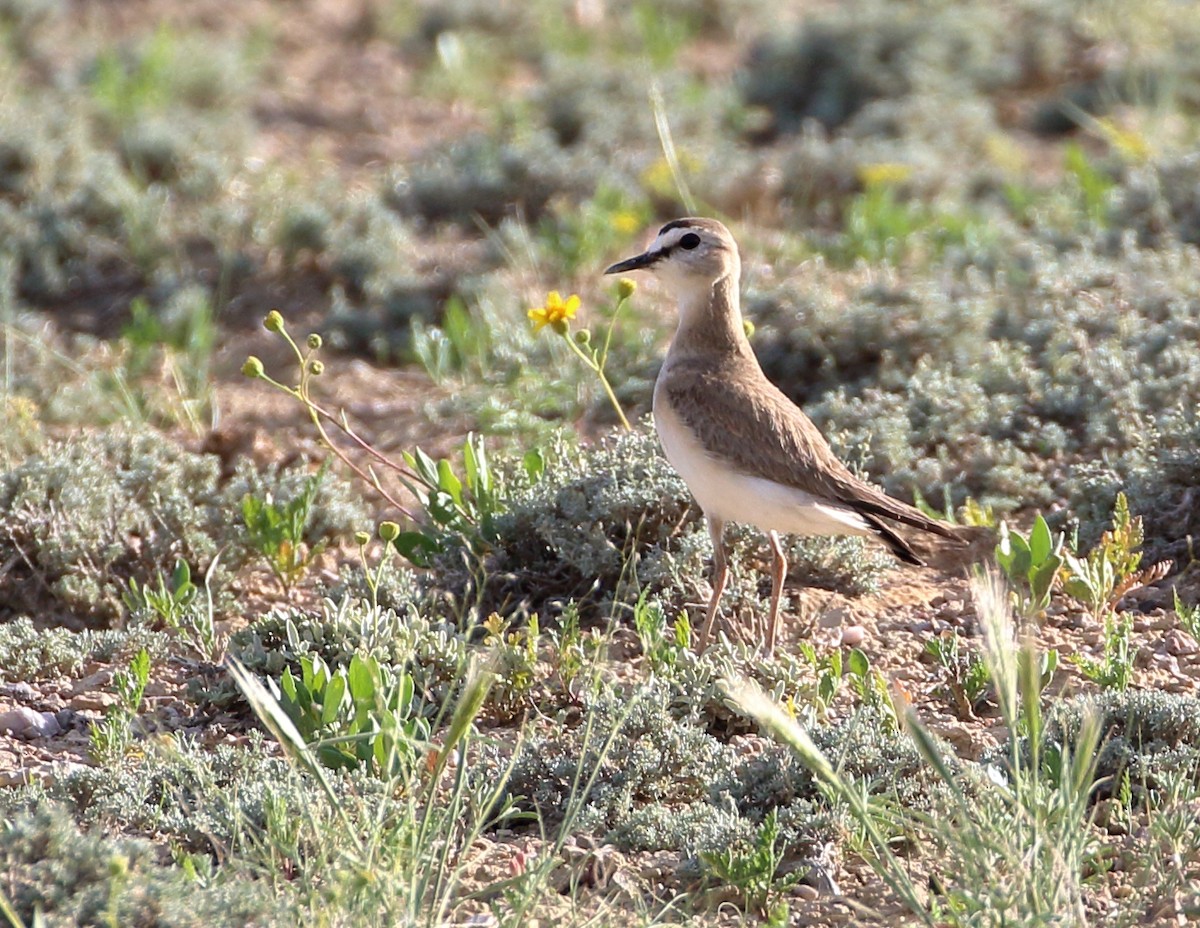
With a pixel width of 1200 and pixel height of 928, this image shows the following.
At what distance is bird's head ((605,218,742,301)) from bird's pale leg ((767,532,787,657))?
972 mm

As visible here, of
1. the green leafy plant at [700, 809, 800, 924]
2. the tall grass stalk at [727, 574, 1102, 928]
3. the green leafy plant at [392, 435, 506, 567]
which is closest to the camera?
the tall grass stalk at [727, 574, 1102, 928]

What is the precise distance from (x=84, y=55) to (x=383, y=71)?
2055mm

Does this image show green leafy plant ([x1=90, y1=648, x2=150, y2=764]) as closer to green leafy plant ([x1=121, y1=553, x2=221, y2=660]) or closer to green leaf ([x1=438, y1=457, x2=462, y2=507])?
green leafy plant ([x1=121, y1=553, x2=221, y2=660])

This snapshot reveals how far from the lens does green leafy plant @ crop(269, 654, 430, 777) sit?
4250 millimetres

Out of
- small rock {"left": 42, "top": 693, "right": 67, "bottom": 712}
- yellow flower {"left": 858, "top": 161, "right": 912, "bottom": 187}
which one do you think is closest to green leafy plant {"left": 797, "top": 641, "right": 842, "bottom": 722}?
small rock {"left": 42, "top": 693, "right": 67, "bottom": 712}

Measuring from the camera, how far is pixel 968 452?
634cm

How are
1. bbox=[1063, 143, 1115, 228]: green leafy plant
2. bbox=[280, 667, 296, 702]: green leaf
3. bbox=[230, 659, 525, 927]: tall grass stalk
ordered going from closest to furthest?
bbox=[230, 659, 525, 927]: tall grass stalk
bbox=[280, 667, 296, 702]: green leaf
bbox=[1063, 143, 1115, 228]: green leafy plant

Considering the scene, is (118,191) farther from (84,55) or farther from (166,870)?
(166,870)

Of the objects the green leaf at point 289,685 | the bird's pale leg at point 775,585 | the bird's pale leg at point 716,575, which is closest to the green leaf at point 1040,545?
the bird's pale leg at point 775,585

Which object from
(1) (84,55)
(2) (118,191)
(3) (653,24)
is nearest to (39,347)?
(2) (118,191)

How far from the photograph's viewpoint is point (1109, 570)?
5.16 metres

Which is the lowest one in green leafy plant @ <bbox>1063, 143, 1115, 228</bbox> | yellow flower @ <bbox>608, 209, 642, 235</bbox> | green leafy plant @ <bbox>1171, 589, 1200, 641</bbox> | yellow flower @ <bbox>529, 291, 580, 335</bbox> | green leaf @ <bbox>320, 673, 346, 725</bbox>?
green leafy plant @ <bbox>1171, 589, 1200, 641</bbox>

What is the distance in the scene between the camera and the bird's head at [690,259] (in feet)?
19.2

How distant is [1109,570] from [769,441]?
3.74 ft
